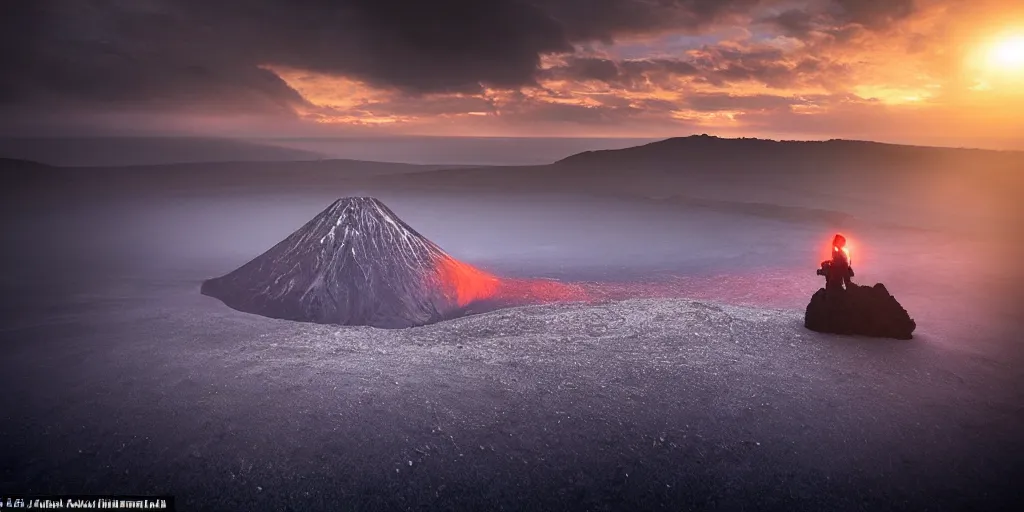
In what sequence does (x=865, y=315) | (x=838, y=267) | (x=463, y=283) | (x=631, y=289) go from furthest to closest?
(x=631, y=289) < (x=463, y=283) < (x=838, y=267) < (x=865, y=315)

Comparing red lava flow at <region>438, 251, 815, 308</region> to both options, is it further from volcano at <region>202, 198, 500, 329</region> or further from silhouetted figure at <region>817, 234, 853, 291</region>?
silhouetted figure at <region>817, 234, 853, 291</region>

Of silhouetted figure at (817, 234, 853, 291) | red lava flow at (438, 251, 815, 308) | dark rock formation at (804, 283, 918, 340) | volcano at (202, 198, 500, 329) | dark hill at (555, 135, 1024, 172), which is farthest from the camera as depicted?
dark hill at (555, 135, 1024, 172)

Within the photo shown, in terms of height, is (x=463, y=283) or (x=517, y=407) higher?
(x=517, y=407)

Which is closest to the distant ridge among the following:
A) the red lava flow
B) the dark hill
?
the dark hill

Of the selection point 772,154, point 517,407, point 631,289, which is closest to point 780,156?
point 772,154

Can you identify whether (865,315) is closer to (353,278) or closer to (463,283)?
(463,283)
